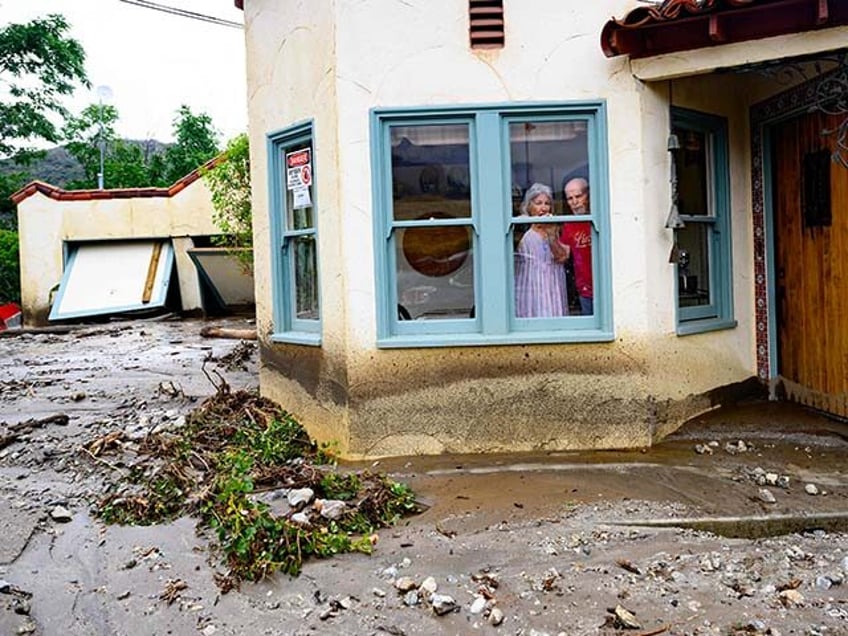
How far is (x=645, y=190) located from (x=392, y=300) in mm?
1929

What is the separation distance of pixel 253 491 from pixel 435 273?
1.96 meters

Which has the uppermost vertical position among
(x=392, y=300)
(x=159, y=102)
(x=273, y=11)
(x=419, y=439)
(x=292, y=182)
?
(x=159, y=102)

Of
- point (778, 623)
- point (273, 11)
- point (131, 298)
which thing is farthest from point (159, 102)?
point (778, 623)

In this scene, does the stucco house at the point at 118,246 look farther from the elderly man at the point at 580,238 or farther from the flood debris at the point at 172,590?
the flood debris at the point at 172,590

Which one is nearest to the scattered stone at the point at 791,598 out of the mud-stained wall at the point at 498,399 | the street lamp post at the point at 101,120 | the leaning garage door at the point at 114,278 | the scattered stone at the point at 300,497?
the mud-stained wall at the point at 498,399

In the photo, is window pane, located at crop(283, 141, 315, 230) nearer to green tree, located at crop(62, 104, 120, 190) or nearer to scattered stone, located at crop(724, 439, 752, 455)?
scattered stone, located at crop(724, 439, 752, 455)

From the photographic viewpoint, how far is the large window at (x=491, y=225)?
5.46 metres

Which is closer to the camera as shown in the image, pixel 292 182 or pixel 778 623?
pixel 778 623

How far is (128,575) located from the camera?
13.1 feet

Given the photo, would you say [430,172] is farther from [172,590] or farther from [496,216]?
[172,590]

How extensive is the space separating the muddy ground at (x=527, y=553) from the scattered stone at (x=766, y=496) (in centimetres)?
1

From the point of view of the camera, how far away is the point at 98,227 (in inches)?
621

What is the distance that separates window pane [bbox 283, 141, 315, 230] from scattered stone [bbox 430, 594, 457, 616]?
3245 mm

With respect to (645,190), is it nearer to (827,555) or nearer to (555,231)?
(555,231)
